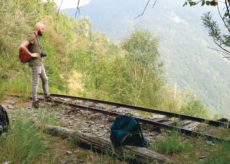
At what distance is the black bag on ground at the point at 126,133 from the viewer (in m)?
2.73

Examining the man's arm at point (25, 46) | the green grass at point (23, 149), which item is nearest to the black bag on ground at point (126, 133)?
the green grass at point (23, 149)

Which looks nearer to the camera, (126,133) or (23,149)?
(23,149)

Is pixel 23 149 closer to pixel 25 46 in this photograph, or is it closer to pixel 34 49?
pixel 25 46

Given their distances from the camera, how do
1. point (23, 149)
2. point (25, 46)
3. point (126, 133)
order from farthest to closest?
point (25, 46) → point (126, 133) → point (23, 149)

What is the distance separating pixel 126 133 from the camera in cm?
277

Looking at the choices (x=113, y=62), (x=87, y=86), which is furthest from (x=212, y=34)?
(x=113, y=62)

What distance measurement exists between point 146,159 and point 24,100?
5.77m

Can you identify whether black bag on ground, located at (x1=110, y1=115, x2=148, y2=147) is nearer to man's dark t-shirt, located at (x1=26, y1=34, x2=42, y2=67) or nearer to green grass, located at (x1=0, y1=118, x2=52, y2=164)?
green grass, located at (x1=0, y1=118, x2=52, y2=164)

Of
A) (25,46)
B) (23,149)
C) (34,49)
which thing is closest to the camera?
(23,149)

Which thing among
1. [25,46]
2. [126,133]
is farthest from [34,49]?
[126,133]

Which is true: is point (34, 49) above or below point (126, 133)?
above

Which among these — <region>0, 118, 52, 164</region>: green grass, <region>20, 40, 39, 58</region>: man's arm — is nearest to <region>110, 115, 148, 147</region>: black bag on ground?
<region>0, 118, 52, 164</region>: green grass

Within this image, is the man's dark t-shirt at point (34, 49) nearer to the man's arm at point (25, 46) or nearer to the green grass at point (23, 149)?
the man's arm at point (25, 46)

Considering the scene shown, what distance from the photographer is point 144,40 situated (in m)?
27.1
